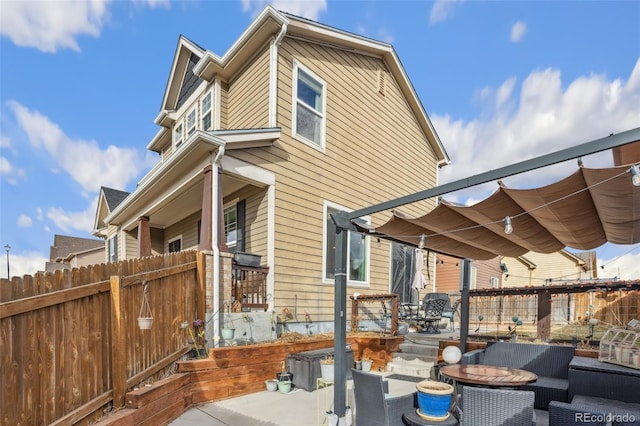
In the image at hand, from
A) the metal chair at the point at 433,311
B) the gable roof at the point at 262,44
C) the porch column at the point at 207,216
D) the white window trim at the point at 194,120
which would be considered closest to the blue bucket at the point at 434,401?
the porch column at the point at 207,216

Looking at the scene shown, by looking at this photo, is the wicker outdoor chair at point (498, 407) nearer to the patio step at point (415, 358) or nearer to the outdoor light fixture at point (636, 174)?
the outdoor light fixture at point (636, 174)

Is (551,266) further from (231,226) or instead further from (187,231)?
(187,231)

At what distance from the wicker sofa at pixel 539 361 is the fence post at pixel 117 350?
4114 millimetres

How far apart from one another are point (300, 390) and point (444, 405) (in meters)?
2.92

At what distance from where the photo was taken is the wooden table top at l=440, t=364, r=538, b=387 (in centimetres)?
355

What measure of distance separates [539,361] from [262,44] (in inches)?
300

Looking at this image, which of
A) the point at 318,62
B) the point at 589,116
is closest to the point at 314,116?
the point at 318,62

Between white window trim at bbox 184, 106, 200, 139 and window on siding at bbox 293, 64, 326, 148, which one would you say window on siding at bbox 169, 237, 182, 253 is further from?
window on siding at bbox 293, 64, 326, 148

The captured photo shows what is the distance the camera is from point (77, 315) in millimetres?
3189

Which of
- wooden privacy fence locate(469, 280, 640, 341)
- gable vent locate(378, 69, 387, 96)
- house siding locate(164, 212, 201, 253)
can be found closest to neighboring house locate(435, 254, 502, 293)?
wooden privacy fence locate(469, 280, 640, 341)

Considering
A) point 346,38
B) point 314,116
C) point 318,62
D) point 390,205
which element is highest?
point 346,38

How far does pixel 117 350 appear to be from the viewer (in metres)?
3.57

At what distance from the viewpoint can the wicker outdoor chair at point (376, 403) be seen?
3266 millimetres

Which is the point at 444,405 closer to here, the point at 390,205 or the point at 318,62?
the point at 390,205
